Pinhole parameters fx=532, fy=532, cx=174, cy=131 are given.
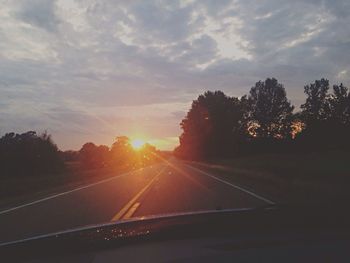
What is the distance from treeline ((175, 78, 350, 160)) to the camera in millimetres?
101938

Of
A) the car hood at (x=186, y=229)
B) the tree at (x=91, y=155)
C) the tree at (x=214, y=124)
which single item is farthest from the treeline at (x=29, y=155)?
the car hood at (x=186, y=229)

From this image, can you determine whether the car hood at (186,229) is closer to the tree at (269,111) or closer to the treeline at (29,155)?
the treeline at (29,155)

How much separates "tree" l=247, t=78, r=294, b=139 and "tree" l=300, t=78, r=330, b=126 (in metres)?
4.66

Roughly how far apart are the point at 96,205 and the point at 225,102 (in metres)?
94.3

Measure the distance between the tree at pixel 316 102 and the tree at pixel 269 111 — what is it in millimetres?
4656

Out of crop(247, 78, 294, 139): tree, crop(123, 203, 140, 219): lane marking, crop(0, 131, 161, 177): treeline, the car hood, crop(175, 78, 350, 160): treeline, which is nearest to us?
the car hood

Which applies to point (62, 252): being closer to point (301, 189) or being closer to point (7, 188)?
point (301, 189)

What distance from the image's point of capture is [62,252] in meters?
3.79

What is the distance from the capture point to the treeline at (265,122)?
102 meters

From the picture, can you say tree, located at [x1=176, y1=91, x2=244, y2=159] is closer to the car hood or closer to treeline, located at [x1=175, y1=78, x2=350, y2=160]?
treeline, located at [x1=175, y1=78, x2=350, y2=160]

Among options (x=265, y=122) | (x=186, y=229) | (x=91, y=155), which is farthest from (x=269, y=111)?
(x=186, y=229)

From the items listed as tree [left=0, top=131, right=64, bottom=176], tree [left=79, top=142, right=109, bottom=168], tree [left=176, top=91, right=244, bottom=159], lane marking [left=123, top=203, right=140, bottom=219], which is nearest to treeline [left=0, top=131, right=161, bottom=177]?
tree [left=0, top=131, right=64, bottom=176]

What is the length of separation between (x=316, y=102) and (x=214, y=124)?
946 inches

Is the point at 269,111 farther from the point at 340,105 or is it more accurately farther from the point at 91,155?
the point at 91,155
